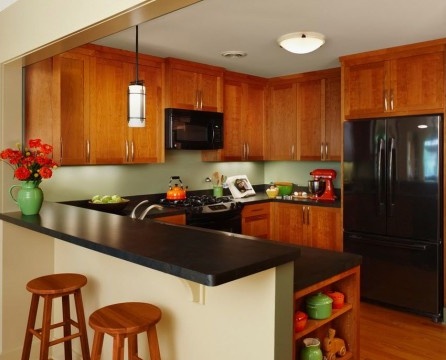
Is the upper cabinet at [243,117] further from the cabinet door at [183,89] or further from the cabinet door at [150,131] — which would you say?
the cabinet door at [150,131]

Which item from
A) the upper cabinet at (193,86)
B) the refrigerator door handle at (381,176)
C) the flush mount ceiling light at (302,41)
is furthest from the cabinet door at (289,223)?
the flush mount ceiling light at (302,41)

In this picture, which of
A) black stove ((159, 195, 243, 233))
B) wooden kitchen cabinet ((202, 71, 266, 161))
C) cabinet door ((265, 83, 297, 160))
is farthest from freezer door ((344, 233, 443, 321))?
wooden kitchen cabinet ((202, 71, 266, 161))

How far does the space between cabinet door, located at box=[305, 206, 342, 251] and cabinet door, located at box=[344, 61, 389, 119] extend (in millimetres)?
996

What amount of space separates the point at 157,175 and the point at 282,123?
168 cm

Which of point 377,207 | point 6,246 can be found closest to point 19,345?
point 6,246

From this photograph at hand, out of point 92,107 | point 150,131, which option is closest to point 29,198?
point 92,107

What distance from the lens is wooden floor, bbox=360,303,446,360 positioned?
304 cm

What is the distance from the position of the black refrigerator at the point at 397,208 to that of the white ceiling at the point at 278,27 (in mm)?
750

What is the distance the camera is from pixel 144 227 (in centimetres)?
228

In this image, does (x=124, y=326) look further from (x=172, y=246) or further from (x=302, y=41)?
(x=302, y=41)

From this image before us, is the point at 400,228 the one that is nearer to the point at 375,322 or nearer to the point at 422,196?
the point at 422,196

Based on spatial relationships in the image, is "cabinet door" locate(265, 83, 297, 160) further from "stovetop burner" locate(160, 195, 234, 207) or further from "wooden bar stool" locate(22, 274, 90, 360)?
"wooden bar stool" locate(22, 274, 90, 360)

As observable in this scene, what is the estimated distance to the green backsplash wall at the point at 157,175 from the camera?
3.79 meters

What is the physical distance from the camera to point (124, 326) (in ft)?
6.21
